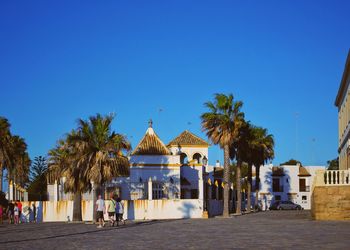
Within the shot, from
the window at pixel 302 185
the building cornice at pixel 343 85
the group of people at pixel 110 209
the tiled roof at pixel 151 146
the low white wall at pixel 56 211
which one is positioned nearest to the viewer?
the group of people at pixel 110 209

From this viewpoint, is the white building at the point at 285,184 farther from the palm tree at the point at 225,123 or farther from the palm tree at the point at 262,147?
the palm tree at the point at 225,123

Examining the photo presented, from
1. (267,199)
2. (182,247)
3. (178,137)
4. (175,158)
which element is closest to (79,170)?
(175,158)

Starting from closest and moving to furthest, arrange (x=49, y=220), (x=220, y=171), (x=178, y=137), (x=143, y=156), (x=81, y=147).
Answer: (x=81, y=147) → (x=49, y=220) → (x=143, y=156) → (x=178, y=137) → (x=220, y=171)

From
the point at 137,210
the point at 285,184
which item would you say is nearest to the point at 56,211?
the point at 137,210

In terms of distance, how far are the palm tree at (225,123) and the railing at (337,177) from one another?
15.5 m

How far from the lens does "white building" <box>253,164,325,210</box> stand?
96625 mm

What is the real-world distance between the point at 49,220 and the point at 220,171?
157ft

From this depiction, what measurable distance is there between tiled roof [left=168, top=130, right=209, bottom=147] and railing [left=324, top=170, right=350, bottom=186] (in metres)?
32.6

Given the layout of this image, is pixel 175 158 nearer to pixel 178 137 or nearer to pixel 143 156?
pixel 143 156

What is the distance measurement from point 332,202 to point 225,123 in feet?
56.2

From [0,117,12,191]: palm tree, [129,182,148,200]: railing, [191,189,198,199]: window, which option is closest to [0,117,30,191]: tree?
[0,117,12,191]: palm tree

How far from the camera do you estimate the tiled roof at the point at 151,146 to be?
54312 mm

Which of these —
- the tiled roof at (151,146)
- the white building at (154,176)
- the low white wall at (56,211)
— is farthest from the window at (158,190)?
the low white wall at (56,211)

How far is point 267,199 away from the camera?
A: 3762 inches
